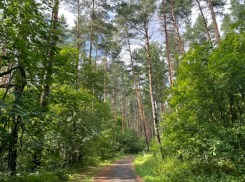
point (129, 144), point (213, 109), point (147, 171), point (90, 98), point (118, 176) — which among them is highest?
point (90, 98)

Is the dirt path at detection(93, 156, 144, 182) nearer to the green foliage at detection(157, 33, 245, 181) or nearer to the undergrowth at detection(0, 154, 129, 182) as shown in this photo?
the undergrowth at detection(0, 154, 129, 182)

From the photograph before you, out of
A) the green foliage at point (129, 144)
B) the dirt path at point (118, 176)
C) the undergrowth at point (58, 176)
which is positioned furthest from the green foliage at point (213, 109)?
the green foliage at point (129, 144)

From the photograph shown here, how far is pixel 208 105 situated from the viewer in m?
5.36

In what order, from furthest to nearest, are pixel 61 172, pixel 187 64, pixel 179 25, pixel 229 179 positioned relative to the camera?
pixel 179 25 → pixel 61 172 → pixel 187 64 → pixel 229 179

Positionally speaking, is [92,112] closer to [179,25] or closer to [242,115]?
[242,115]

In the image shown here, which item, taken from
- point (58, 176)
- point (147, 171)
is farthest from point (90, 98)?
point (147, 171)

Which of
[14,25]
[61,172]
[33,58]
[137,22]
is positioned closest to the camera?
[33,58]

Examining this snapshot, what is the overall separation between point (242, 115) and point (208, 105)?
3.50 feet

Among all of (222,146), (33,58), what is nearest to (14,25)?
(33,58)

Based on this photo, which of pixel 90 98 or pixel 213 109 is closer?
pixel 213 109

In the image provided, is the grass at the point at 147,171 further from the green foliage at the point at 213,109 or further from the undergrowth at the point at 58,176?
the undergrowth at the point at 58,176

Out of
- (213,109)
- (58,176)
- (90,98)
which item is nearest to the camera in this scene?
(58,176)

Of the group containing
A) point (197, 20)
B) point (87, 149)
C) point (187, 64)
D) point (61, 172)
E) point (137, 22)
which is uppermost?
point (197, 20)

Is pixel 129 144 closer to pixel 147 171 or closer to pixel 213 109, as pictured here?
pixel 147 171
